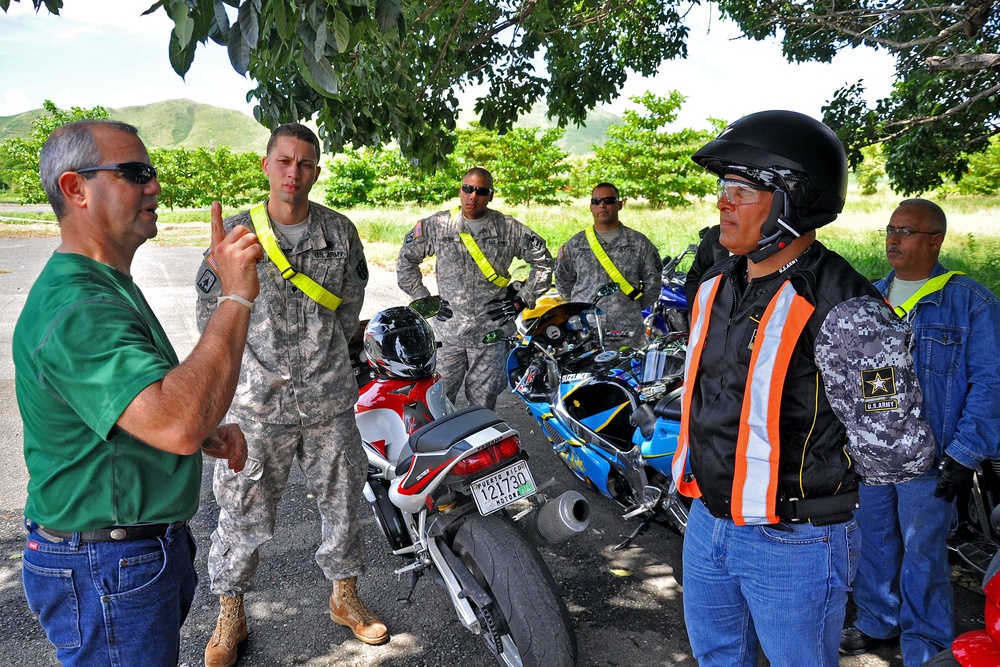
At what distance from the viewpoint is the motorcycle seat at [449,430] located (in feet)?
9.42

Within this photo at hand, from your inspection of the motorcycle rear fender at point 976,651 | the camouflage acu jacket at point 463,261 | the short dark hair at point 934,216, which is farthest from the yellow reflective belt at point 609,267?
the motorcycle rear fender at point 976,651

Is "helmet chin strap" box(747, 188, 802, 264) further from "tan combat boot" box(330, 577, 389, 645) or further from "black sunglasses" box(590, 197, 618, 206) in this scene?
"black sunglasses" box(590, 197, 618, 206)

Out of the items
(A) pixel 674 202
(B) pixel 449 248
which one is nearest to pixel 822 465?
(B) pixel 449 248

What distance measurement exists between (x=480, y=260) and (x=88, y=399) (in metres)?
4.05

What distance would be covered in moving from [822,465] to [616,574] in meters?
2.24

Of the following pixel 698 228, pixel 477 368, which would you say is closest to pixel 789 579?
pixel 477 368

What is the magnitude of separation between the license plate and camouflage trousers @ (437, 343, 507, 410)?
8.46 ft

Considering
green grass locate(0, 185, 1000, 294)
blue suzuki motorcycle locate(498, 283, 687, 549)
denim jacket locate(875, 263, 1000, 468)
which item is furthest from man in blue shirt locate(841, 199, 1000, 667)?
green grass locate(0, 185, 1000, 294)

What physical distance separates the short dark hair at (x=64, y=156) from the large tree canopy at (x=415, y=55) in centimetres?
32

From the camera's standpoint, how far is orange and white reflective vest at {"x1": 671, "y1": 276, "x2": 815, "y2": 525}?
70.6 inches

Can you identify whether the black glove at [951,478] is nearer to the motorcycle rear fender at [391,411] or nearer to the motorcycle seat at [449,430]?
the motorcycle seat at [449,430]

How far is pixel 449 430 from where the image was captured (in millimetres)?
2906

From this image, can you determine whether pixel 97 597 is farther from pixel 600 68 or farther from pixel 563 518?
pixel 600 68

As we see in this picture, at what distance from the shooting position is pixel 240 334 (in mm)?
1693
